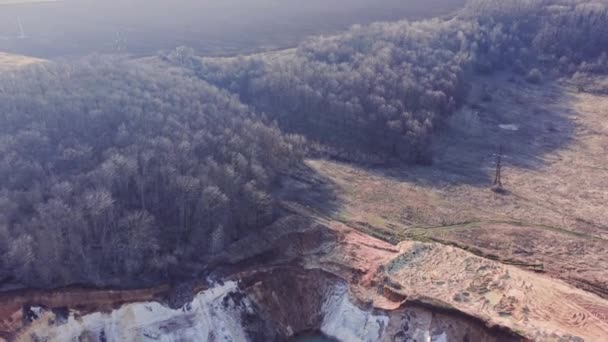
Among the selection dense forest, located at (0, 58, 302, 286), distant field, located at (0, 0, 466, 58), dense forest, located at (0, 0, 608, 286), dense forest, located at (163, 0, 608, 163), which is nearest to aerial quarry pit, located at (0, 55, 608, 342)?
dense forest, located at (0, 58, 302, 286)

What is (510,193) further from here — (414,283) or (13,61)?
(13,61)

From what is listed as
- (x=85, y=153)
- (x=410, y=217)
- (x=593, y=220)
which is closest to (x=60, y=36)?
(x=85, y=153)

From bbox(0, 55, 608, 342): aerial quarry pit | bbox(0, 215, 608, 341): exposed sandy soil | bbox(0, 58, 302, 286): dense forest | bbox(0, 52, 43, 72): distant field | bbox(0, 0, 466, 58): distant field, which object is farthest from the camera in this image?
bbox(0, 0, 466, 58): distant field

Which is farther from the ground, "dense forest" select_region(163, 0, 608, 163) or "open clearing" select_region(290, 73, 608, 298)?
"dense forest" select_region(163, 0, 608, 163)

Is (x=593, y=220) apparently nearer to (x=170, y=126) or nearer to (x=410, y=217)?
(x=410, y=217)

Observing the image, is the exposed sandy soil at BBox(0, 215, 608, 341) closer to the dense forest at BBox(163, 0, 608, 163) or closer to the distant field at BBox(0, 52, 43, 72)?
the dense forest at BBox(163, 0, 608, 163)

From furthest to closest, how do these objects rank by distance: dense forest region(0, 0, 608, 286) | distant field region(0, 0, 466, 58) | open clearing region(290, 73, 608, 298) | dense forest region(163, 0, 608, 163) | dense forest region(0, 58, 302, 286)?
distant field region(0, 0, 466, 58), dense forest region(163, 0, 608, 163), open clearing region(290, 73, 608, 298), dense forest region(0, 0, 608, 286), dense forest region(0, 58, 302, 286)

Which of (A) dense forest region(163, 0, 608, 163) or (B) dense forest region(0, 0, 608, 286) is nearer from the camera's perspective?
(B) dense forest region(0, 0, 608, 286)
